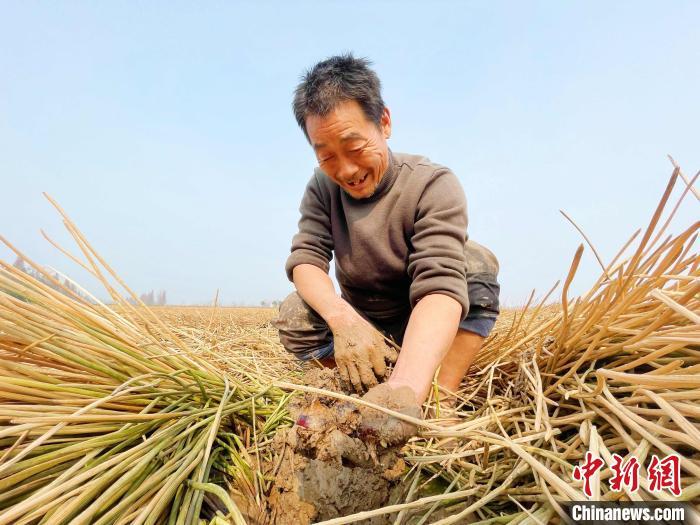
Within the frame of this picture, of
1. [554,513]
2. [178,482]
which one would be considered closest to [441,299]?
[554,513]

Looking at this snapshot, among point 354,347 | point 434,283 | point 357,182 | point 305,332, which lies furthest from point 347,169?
point 305,332

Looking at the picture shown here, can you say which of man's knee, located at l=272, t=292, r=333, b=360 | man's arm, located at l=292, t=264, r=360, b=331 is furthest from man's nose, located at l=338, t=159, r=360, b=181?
man's knee, located at l=272, t=292, r=333, b=360

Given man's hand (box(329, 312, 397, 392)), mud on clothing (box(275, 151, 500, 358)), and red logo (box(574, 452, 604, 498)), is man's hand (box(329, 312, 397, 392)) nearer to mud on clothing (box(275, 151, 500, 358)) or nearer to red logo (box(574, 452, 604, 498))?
mud on clothing (box(275, 151, 500, 358))

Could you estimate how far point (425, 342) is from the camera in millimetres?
1097

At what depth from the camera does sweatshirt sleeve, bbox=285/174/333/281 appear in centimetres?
171

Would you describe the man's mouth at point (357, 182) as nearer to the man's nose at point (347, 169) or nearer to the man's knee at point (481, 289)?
the man's nose at point (347, 169)

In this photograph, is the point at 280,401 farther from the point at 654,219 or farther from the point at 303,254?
the point at 654,219

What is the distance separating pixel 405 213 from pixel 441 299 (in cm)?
49

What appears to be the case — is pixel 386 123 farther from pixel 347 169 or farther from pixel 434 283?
pixel 434 283

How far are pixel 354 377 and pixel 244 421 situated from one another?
1.01ft

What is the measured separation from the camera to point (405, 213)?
1.61 metres

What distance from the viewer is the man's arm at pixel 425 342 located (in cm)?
100

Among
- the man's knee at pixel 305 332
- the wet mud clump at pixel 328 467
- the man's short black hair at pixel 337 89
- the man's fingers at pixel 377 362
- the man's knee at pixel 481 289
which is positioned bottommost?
the wet mud clump at pixel 328 467

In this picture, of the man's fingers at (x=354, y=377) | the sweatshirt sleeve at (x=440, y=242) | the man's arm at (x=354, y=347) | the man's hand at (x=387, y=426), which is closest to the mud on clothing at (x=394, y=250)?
the sweatshirt sleeve at (x=440, y=242)
